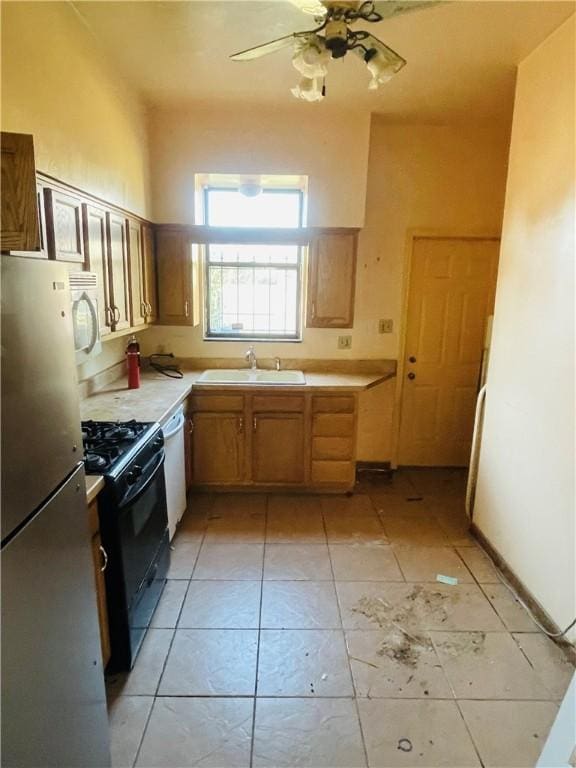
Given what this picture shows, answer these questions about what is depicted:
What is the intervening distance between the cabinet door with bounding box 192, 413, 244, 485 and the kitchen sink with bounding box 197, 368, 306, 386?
0.27 m

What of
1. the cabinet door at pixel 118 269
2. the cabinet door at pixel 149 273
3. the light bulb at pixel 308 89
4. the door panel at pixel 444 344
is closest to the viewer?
the light bulb at pixel 308 89

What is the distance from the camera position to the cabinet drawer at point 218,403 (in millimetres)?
3324

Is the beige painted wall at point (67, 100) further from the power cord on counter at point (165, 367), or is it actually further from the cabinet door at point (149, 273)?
the power cord on counter at point (165, 367)

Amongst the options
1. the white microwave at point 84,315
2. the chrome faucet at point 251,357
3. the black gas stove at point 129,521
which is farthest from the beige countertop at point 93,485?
the chrome faucet at point 251,357

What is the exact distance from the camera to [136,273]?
303 centimetres

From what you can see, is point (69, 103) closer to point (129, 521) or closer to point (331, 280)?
point (129, 521)

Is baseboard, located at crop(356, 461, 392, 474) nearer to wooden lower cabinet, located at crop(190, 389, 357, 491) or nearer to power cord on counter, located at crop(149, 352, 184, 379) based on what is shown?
wooden lower cabinet, located at crop(190, 389, 357, 491)

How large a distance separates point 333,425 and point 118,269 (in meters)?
1.86

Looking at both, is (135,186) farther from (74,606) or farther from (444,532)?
(444,532)

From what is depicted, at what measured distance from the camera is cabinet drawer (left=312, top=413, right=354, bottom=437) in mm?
3377

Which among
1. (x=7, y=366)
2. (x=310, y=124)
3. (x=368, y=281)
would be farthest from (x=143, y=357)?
(x=7, y=366)

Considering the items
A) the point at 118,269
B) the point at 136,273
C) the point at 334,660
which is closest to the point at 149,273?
the point at 136,273

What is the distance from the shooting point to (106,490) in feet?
5.59

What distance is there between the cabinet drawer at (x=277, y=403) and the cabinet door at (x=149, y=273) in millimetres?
1038
